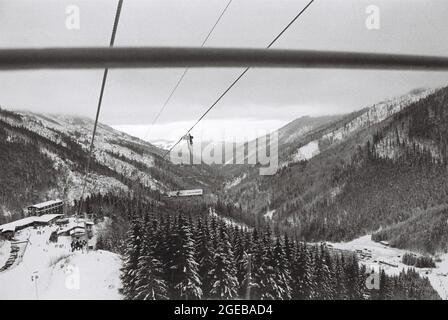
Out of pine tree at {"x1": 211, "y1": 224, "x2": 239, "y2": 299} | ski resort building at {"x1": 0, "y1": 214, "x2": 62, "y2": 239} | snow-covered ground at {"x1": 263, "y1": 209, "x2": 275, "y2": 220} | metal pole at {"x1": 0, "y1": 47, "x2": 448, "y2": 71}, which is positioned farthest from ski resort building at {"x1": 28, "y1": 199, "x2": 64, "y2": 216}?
metal pole at {"x1": 0, "y1": 47, "x2": 448, "y2": 71}

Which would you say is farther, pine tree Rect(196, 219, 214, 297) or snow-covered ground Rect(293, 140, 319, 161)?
snow-covered ground Rect(293, 140, 319, 161)

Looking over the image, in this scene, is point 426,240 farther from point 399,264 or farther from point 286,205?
point 286,205

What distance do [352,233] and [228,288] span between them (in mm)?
77583

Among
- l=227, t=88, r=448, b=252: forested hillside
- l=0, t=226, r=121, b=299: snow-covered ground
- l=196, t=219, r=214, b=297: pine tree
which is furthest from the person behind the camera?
l=227, t=88, r=448, b=252: forested hillside

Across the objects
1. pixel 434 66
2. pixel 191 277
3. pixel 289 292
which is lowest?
pixel 289 292

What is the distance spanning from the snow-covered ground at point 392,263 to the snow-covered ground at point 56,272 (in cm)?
4244

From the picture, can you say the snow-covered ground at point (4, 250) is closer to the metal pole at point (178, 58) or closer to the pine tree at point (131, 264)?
the pine tree at point (131, 264)

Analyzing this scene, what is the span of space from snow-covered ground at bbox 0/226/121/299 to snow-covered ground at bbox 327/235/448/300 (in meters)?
42.4

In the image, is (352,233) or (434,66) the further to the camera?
(352,233)

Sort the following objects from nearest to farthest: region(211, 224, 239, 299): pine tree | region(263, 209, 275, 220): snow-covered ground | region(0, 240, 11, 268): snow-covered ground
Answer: region(211, 224, 239, 299): pine tree, region(0, 240, 11, 268): snow-covered ground, region(263, 209, 275, 220): snow-covered ground

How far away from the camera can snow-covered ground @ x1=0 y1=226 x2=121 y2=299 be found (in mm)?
30438

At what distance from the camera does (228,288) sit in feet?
72.4

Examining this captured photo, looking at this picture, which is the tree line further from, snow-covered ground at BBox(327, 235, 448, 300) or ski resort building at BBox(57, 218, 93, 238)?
snow-covered ground at BBox(327, 235, 448, 300)

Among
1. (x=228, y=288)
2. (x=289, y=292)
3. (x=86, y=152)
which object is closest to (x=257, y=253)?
(x=289, y=292)
